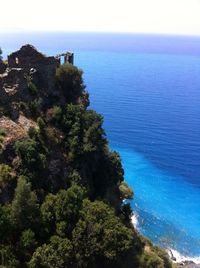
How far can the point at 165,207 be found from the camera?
71375 mm

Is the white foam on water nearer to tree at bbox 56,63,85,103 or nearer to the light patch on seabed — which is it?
the light patch on seabed

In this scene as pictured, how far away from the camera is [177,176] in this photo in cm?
8425

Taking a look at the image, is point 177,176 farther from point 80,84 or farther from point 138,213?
point 80,84

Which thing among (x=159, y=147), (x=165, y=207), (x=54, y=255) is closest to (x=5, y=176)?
(x=54, y=255)

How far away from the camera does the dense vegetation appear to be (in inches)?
1428

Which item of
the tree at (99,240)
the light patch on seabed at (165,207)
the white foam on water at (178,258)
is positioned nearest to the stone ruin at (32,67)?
the tree at (99,240)

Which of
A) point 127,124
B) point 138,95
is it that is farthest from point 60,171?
point 138,95

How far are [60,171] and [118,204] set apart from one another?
10.8 meters

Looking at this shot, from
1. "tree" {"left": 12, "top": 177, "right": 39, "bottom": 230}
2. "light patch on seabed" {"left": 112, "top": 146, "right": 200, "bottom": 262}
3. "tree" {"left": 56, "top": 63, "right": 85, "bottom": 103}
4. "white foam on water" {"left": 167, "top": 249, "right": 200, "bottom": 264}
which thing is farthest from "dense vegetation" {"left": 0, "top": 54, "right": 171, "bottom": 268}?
"light patch on seabed" {"left": 112, "top": 146, "right": 200, "bottom": 262}

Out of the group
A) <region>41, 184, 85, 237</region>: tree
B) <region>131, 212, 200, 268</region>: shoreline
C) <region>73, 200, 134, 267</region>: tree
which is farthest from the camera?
<region>131, 212, 200, 268</region>: shoreline

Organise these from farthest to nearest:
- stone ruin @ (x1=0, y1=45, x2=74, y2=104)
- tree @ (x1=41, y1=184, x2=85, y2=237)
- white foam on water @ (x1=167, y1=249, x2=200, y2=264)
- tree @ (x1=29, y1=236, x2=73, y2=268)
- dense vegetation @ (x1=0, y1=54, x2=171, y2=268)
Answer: white foam on water @ (x1=167, y1=249, x2=200, y2=264), stone ruin @ (x1=0, y1=45, x2=74, y2=104), tree @ (x1=41, y1=184, x2=85, y2=237), dense vegetation @ (x1=0, y1=54, x2=171, y2=268), tree @ (x1=29, y1=236, x2=73, y2=268)

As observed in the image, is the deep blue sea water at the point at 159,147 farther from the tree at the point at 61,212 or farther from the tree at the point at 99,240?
the tree at the point at 61,212

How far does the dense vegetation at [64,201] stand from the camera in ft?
119

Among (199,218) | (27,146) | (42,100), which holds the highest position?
(42,100)
